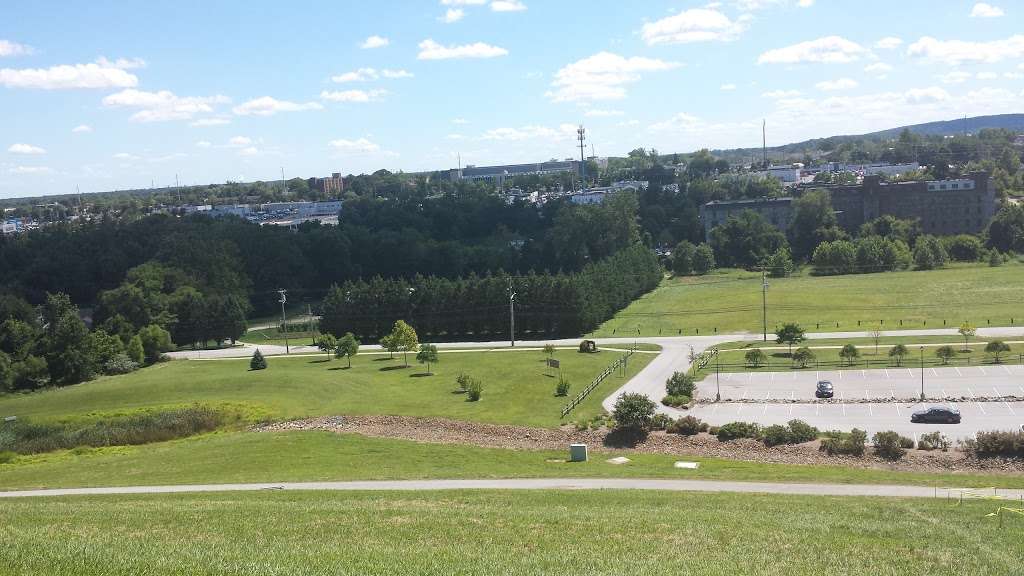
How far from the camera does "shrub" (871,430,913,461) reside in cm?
3178

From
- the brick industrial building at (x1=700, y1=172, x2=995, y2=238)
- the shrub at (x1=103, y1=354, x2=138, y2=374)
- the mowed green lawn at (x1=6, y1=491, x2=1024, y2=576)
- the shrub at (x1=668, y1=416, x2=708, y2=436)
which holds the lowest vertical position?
the shrub at (x1=103, y1=354, x2=138, y2=374)

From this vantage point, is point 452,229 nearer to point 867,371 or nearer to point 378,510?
point 867,371

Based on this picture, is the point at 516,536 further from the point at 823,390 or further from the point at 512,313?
the point at 512,313

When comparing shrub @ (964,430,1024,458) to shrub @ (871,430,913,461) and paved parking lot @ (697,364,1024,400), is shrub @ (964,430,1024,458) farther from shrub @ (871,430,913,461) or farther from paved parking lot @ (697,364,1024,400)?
paved parking lot @ (697,364,1024,400)

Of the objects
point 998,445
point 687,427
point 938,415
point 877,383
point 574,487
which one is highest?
point 574,487

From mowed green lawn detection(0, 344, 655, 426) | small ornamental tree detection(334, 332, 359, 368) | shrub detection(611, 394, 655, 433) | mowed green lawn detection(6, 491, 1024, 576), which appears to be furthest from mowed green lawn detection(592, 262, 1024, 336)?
mowed green lawn detection(6, 491, 1024, 576)

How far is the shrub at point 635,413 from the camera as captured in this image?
3750 centimetres

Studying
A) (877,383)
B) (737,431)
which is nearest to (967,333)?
(877,383)

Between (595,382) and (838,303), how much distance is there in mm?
35735

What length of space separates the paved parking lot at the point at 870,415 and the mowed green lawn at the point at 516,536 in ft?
41.4

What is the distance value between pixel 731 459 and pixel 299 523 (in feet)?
58.4

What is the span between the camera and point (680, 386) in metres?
44.9

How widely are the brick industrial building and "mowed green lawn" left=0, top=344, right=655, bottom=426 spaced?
79.6m

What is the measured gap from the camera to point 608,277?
3135 inches
